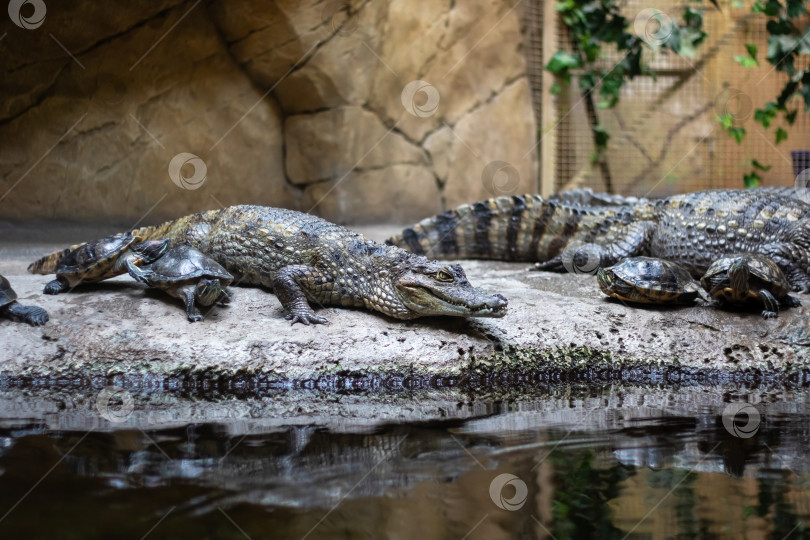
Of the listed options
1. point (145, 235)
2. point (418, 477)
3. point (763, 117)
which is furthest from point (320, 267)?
point (763, 117)

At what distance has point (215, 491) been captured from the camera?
6.62 ft

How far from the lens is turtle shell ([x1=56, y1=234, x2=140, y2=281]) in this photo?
4023 mm

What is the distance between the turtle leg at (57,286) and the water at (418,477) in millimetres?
1165

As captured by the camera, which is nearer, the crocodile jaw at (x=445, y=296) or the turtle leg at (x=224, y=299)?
the crocodile jaw at (x=445, y=296)

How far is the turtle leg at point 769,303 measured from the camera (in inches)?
160

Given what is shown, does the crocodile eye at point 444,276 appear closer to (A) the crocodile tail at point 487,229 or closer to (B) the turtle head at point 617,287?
(B) the turtle head at point 617,287

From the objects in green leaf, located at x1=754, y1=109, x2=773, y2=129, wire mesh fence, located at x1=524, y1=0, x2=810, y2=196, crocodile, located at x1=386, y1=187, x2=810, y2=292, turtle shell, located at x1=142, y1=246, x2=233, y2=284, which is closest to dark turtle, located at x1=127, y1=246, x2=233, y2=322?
turtle shell, located at x1=142, y1=246, x2=233, y2=284

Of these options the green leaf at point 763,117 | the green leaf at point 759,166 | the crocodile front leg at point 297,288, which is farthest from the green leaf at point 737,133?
the crocodile front leg at point 297,288

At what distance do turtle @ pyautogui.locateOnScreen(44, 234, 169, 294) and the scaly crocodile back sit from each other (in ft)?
7.31

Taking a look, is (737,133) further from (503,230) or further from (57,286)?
(57,286)

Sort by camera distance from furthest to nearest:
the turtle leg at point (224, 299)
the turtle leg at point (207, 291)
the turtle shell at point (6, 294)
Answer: the turtle leg at point (224, 299), the turtle leg at point (207, 291), the turtle shell at point (6, 294)

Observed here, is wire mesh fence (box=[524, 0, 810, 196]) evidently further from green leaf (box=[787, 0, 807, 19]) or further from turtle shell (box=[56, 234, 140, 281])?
turtle shell (box=[56, 234, 140, 281])

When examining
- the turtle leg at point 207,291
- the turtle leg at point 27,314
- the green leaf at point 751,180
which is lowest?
the turtle leg at point 27,314

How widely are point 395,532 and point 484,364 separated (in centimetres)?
191
